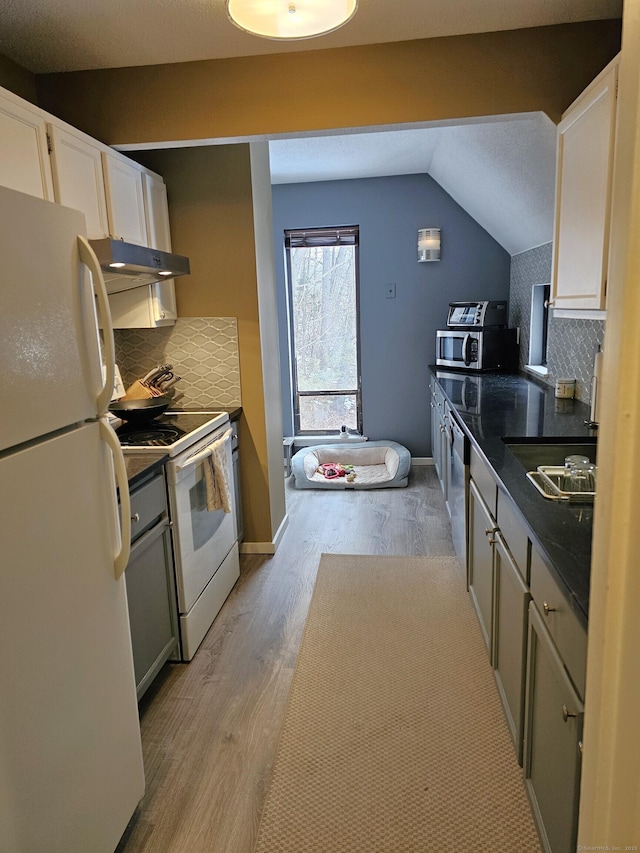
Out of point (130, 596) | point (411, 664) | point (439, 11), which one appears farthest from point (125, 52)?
point (411, 664)

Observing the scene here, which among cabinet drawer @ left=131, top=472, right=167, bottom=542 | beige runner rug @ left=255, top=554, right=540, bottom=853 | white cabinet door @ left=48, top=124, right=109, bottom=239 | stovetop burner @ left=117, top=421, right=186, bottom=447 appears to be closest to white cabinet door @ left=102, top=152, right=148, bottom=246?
white cabinet door @ left=48, top=124, right=109, bottom=239

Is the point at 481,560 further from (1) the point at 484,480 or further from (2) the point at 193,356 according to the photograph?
(2) the point at 193,356

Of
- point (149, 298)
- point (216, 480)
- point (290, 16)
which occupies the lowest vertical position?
point (216, 480)

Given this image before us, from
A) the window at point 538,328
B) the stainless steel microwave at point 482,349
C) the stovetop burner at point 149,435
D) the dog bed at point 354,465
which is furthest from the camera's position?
the dog bed at point 354,465

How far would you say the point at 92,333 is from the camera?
4.54 feet

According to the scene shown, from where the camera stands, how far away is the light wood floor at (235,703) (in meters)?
1.67

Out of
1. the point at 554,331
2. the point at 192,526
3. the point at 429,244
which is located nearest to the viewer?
the point at 192,526

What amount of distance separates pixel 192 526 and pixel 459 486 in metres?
1.43

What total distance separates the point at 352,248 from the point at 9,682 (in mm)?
4781

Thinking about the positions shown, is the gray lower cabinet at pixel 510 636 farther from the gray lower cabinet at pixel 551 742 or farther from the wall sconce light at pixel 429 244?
the wall sconce light at pixel 429 244

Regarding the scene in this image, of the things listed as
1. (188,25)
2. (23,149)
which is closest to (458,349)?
(188,25)

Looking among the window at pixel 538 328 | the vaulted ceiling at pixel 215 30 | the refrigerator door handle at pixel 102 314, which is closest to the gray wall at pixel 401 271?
the window at pixel 538 328

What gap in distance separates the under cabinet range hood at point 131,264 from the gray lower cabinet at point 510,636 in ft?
5.74

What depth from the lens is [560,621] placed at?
1240mm
